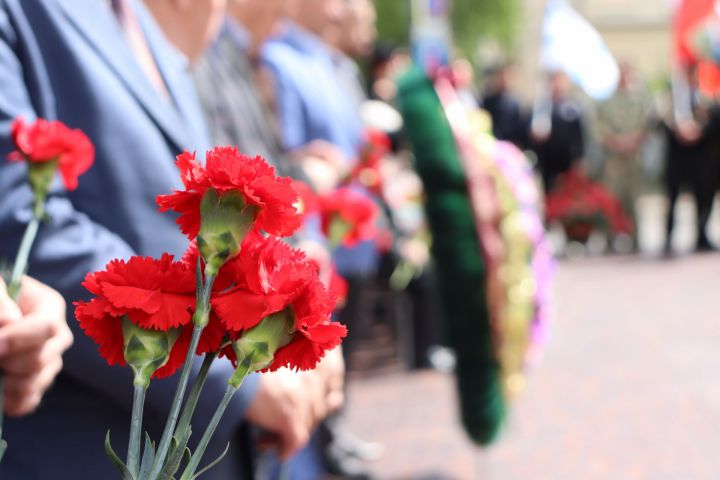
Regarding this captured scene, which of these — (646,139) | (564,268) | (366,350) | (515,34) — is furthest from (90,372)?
(515,34)

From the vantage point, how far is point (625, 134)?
1180cm

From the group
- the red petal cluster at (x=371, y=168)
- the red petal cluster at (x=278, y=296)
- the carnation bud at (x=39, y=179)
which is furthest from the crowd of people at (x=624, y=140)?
the red petal cluster at (x=278, y=296)

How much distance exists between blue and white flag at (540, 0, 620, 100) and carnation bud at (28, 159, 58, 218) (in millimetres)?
2900

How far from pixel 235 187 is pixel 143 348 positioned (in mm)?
145

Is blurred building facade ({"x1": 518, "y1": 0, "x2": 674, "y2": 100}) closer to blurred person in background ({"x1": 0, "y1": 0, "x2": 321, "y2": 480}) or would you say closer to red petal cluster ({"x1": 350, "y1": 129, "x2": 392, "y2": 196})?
red petal cluster ({"x1": 350, "y1": 129, "x2": 392, "y2": 196})

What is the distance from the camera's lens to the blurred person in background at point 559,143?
38.4 ft

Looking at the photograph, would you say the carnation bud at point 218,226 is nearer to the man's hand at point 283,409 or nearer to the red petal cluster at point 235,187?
the red petal cluster at point 235,187

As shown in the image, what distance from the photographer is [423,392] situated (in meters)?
5.61

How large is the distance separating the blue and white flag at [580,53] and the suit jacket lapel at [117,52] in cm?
262

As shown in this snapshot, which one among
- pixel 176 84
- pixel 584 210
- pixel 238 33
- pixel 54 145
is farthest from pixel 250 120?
pixel 584 210

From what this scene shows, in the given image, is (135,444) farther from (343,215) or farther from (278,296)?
(343,215)

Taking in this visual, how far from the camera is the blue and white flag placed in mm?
3852

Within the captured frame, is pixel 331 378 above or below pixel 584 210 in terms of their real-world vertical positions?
above

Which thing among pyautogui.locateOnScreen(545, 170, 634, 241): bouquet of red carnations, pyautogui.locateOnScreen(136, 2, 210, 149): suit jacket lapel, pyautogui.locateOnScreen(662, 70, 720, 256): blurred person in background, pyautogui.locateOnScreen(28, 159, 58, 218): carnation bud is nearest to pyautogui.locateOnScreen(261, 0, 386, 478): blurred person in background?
pyautogui.locateOnScreen(136, 2, 210, 149): suit jacket lapel
